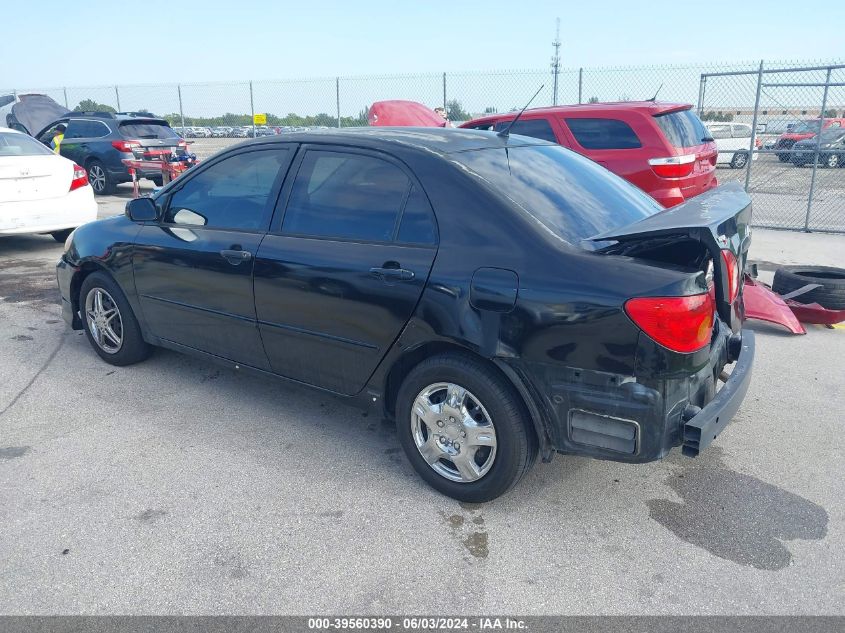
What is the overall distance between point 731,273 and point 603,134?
5635 mm

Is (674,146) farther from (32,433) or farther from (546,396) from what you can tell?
(32,433)

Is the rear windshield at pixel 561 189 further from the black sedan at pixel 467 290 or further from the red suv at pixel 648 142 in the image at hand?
the red suv at pixel 648 142

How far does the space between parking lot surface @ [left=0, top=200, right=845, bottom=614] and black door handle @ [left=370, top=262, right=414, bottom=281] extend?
39.5 inches

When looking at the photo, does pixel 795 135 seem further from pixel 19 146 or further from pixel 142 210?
pixel 19 146

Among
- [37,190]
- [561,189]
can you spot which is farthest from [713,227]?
[37,190]

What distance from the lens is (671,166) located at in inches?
305

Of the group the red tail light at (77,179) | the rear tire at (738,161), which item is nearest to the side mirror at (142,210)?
the red tail light at (77,179)

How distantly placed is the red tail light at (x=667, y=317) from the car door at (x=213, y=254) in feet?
6.75

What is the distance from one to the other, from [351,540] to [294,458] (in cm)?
81

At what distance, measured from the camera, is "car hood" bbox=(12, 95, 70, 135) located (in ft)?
63.5

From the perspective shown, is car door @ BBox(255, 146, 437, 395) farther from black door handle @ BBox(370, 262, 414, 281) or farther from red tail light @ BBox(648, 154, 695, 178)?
red tail light @ BBox(648, 154, 695, 178)

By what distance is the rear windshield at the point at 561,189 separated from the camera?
3.10 m

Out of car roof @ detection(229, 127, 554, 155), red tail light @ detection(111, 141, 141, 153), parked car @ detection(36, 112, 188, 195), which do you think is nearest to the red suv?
car roof @ detection(229, 127, 554, 155)

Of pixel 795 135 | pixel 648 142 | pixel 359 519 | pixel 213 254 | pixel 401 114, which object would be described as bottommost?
pixel 359 519
